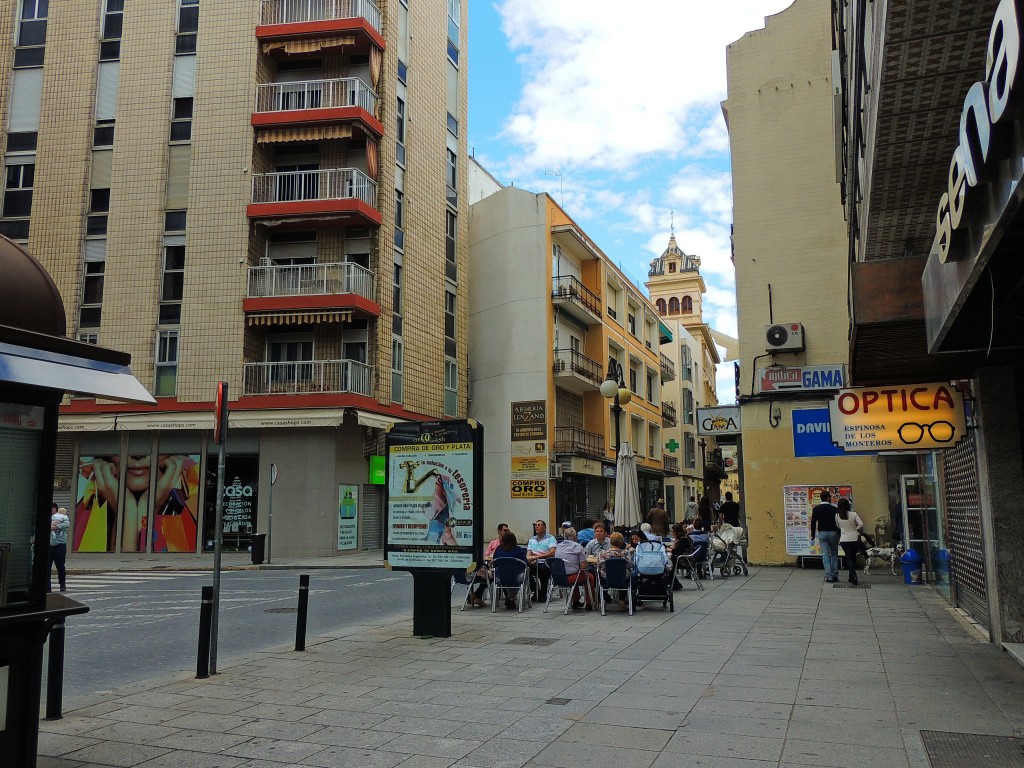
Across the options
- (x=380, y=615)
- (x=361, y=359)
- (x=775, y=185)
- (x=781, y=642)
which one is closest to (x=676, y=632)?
(x=781, y=642)

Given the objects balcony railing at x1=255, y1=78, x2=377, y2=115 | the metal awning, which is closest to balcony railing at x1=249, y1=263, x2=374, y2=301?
balcony railing at x1=255, y1=78, x2=377, y2=115

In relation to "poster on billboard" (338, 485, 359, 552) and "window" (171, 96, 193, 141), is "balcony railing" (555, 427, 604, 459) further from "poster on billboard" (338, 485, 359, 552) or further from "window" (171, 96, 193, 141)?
"window" (171, 96, 193, 141)

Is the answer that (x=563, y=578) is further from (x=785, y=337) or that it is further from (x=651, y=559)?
(x=785, y=337)

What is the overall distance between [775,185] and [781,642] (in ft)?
52.1

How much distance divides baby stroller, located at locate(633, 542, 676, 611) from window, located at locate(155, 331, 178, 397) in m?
20.5

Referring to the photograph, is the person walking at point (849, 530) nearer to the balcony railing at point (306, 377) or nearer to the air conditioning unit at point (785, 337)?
the air conditioning unit at point (785, 337)

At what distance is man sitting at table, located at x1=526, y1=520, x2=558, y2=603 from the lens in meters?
13.7

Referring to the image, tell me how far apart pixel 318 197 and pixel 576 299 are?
13660mm

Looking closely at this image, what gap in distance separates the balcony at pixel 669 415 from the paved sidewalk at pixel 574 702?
4671 centimetres

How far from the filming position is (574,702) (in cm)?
689

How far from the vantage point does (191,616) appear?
43.1 ft

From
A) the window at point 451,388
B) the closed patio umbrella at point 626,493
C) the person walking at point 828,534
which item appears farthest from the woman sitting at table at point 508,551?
the window at point 451,388

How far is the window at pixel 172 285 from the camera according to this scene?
94.4 feet

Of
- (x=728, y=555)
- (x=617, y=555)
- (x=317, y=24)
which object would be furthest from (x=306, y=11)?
(x=617, y=555)
